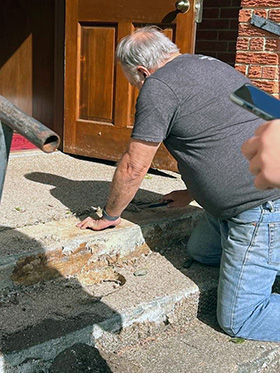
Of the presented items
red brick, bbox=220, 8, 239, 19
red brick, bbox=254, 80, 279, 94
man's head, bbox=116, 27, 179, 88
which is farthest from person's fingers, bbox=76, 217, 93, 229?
red brick, bbox=220, 8, 239, 19

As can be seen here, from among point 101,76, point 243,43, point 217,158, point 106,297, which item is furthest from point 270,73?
point 106,297

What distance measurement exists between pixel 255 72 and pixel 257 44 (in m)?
0.23

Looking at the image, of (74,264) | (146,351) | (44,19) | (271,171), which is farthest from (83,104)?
(271,171)

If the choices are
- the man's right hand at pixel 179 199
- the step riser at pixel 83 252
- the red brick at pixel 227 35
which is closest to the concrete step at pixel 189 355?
the step riser at pixel 83 252

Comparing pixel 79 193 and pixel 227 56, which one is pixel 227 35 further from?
pixel 79 193

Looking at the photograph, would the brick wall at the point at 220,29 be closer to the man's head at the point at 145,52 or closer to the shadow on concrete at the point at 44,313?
the man's head at the point at 145,52

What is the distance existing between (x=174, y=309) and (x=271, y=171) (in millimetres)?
2013

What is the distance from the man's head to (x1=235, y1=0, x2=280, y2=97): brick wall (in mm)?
1749

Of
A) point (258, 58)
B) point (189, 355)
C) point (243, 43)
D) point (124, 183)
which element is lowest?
point (189, 355)

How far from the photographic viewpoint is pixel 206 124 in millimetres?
2826

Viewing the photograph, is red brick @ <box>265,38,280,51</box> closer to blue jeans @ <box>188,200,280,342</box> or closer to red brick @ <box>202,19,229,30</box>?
red brick @ <box>202,19,229,30</box>

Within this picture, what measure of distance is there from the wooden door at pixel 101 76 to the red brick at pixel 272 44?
797 millimetres

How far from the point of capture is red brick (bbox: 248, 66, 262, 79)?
462cm

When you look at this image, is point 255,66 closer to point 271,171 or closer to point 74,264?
point 74,264
